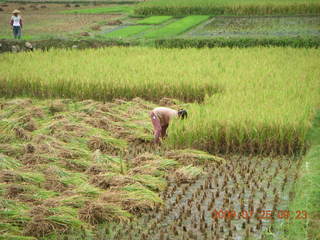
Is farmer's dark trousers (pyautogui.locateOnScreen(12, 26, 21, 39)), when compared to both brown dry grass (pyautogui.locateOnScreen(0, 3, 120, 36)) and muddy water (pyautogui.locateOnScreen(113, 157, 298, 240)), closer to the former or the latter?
brown dry grass (pyautogui.locateOnScreen(0, 3, 120, 36))

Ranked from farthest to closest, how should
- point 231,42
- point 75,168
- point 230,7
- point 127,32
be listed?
point 230,7
point 127,32
point 231,42
point 75,168

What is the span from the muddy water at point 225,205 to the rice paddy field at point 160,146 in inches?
0.6

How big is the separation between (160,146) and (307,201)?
2571 millimetres

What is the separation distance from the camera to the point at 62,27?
65.1 ft

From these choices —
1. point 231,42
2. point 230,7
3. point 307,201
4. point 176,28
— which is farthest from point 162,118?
point 230,7

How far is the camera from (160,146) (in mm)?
6926

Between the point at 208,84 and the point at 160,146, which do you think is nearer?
the point at 160,146

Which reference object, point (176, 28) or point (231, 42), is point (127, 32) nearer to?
point (176, 28)

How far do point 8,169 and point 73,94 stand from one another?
407 centimetres

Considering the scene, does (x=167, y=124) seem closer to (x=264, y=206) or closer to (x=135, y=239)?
(x=264, y=206)

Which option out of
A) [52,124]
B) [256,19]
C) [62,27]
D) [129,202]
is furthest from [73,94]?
[256,19]

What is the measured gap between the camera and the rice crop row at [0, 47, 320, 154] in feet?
22.0
